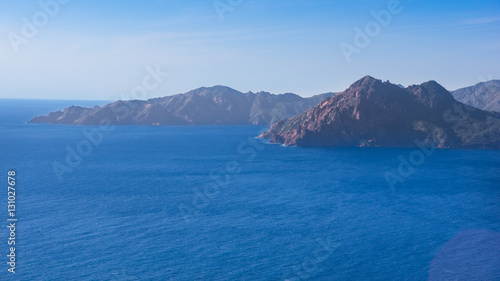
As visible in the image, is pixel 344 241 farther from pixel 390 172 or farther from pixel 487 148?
pixel 487 148

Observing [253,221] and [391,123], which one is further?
[391,123]

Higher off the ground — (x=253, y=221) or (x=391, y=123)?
(x=391, y=123)

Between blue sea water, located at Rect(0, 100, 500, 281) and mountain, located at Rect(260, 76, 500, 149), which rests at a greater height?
mountain, located at Rect(260, 76, 500, 149)

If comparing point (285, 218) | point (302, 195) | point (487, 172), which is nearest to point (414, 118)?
point (487, 172)

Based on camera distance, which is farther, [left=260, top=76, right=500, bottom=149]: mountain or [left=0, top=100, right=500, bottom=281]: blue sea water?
[left=260, top=76, right=500, bottom=149]: mountain
